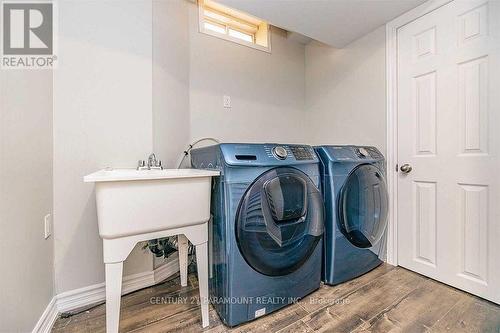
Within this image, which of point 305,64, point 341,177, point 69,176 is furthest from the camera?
point 305,64

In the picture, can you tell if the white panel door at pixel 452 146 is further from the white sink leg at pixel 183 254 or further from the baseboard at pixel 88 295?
the baseboard at pixel 88 295

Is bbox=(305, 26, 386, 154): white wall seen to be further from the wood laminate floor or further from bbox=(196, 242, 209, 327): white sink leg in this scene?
bbox=(196, 242, 209, 327): white sink leg

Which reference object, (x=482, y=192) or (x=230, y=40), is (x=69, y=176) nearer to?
(x=230, y=40)

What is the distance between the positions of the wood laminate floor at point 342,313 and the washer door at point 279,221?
10.3 inches

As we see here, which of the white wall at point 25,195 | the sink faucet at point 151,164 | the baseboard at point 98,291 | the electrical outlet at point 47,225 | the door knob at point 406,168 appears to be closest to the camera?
the white wall at point 25,195

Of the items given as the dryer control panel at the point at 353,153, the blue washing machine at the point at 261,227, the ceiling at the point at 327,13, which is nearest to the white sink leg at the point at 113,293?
the blue washing machine at the point at 261,227

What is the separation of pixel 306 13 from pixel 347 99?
0.88m

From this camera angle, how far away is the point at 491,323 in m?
1.10

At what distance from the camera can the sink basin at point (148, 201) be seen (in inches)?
33.7

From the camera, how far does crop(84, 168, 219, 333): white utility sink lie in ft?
2.82

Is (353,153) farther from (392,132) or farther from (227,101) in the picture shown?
(227,101)

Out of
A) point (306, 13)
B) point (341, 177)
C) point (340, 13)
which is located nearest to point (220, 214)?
point (341, 177)

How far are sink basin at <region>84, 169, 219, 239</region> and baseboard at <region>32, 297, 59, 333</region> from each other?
2.02ft

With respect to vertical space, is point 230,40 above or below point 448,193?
above
